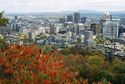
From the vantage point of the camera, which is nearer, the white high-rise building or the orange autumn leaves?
the orange autumn leaves

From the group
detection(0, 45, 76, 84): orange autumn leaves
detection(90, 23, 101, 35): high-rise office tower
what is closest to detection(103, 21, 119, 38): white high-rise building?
detection(90, 23, 101, 35): high-rise office tower

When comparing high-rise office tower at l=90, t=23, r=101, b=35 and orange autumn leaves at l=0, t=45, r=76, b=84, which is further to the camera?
high-rise office tower at l=90, t=23, r=101, b=35

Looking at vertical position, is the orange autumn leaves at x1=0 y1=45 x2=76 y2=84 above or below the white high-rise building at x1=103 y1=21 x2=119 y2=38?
above

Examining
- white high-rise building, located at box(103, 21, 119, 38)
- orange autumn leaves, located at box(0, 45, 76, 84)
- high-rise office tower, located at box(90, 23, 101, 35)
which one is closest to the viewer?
orange autumn leaves, located at box(0, 45, 76, 84)

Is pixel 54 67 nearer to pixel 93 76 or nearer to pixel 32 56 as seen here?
pixel 32 56

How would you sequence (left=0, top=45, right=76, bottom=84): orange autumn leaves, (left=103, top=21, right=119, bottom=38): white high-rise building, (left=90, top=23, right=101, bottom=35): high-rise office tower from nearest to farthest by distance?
(left=0, top=45, right=76, bottom=84): orange autumn leaves < (left=103, top=21, right=119, bottom=38): white high-rise building < (left=90, top=23, right=101, bottom=35): high-rise office tower

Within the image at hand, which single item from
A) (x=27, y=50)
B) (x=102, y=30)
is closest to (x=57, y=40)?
(x=102, y=30)

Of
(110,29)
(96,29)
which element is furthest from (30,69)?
(110,29)

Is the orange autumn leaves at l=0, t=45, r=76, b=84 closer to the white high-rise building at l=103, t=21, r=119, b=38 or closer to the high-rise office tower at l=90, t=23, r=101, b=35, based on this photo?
the white high-rise building at l=103, t=21, r=119, b=38

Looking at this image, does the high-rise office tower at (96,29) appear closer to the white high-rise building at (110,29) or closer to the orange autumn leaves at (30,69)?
the white high-rise building at (110,29)
